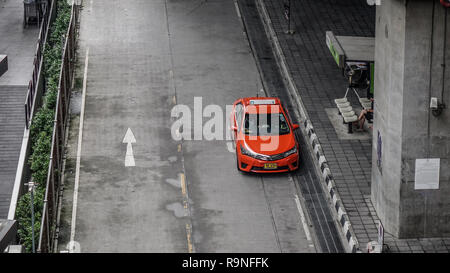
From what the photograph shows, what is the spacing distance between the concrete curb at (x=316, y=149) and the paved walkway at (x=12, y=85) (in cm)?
1068

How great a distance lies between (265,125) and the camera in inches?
887

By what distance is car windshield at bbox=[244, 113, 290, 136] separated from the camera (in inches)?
879

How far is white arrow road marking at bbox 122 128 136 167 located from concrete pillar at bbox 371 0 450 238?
26.2 ft

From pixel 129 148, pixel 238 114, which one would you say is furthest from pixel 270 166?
pixel 129 148

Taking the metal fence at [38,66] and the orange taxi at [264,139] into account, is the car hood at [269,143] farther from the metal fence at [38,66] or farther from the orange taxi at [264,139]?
the metal fence at [38,66]

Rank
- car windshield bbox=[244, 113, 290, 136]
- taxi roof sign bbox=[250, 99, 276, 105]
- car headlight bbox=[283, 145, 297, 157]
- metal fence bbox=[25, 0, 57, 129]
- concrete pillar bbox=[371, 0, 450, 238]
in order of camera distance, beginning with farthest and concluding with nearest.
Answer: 1. metal fence bbox=[25, 0, 57, 129]
2. taxi roof sign bbox=[250, 99, 276, 105]
3. car windshield bbox=[244, 113, 290, 136]
4. car headlight bbox=[283, 145, 297, 157]
5. concrete pillar bbox=[371, 0, 450, 238]

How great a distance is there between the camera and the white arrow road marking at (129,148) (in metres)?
23.1

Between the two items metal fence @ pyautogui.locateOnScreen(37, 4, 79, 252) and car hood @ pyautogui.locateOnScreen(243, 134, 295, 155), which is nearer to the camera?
metal fence @ pyautogui.locateOnScreen(37, 4, 79, 252)

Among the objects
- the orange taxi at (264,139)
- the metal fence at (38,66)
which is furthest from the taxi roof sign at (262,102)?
the metal fence at (38,66)

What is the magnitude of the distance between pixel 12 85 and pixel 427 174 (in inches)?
817

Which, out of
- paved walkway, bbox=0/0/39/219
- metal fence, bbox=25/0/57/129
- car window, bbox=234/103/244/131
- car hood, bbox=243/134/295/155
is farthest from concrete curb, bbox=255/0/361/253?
paved walkway, bbox=0/0/39/219

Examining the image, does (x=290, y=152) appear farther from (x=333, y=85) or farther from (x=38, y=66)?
(x=38, y=66)

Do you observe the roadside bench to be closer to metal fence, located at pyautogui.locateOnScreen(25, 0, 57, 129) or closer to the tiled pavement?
the tiled pavement

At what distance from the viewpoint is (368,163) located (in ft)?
72.9
